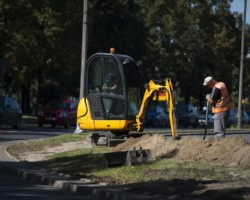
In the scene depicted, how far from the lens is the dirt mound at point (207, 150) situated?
14.8 metres

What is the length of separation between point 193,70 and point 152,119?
21.8m

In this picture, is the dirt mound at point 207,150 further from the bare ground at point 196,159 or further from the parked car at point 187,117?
the parked car at point 187,117

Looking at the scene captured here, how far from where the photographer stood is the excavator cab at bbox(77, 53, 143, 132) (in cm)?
2081

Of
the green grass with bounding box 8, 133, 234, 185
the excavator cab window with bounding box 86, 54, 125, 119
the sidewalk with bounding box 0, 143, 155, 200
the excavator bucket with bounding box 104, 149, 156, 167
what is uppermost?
the excavator cab window with bounding box 86, 54, 125, 119

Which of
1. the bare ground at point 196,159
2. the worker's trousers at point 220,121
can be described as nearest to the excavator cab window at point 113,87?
the bare ground at point 196,159

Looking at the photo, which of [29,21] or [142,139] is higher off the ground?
[29,21]

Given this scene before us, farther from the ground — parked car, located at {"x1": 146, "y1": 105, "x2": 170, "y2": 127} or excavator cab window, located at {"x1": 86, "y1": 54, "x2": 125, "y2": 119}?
excavator cab window, located at {"x1": 86, "y1": 54, "x2": 125, "y2": 119}

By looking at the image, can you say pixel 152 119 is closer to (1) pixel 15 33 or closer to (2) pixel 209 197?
(1) pixel 15 33

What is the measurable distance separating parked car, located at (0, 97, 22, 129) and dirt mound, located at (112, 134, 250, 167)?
1970cm

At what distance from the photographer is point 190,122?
54656 mm

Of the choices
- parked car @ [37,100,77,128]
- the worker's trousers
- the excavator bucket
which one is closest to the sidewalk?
the excavator bucket

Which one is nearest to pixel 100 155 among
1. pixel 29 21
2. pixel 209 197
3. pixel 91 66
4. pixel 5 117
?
pixel 91 66

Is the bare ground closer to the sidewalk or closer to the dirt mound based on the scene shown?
the dirt mound

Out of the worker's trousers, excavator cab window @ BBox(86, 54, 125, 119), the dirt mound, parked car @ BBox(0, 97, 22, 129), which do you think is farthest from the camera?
parked car @ BBox(0, 97, 22, 129)
